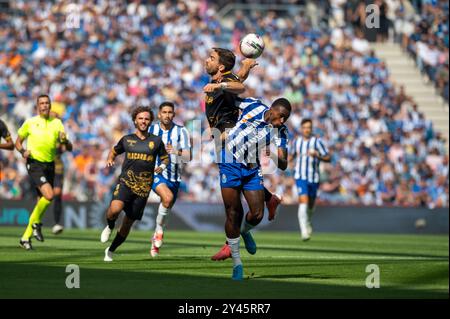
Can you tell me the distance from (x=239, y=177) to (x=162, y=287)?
196cm

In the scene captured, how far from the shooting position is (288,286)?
1297 cm

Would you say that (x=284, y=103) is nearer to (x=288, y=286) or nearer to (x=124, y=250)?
(x=288, y=286)

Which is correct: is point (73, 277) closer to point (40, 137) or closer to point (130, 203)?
point (130, 203)

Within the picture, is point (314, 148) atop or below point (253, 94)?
below

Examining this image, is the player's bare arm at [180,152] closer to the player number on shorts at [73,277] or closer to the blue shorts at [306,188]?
the player number on shorts at [73,277]

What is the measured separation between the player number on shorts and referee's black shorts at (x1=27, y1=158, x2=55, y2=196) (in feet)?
15.4

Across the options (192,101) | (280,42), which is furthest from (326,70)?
(192,101)

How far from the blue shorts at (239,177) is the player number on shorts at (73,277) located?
213 cm

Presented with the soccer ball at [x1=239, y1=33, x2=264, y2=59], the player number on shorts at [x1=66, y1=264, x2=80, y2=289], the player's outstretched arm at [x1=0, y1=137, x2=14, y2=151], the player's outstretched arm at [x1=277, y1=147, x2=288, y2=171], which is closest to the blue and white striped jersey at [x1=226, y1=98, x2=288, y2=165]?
the player's outstretched arm at [x1=277, y1=147, x2=288, y2=171]

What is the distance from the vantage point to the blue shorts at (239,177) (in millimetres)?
13703

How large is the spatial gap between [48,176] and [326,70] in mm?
18471

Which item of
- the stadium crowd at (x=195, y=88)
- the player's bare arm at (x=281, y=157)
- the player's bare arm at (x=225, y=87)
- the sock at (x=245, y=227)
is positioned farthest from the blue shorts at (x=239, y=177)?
the stadium crowd at (x=195, y=88)

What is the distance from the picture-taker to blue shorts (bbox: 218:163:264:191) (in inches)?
539

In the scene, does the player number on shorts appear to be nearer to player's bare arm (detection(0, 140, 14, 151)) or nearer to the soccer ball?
the soccer ball
